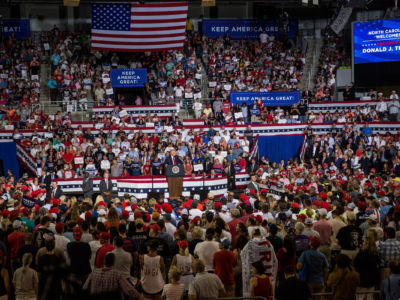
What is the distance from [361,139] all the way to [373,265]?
17009 mm

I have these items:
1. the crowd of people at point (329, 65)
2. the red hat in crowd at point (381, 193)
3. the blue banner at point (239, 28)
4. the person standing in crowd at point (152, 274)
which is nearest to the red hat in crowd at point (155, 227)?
the person standing in crowd at point (152, 274)

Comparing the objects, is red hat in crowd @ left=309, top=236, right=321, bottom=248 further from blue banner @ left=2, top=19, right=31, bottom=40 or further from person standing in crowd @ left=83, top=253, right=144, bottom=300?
blue banner @ left=2, top=19, right=31, bottom=40

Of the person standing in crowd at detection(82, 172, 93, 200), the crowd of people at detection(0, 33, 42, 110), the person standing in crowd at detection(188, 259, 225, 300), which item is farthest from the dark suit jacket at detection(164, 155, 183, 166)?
the person standing in crowd at detection(188, 259, 225, 300)

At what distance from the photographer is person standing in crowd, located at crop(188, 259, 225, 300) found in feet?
26.7

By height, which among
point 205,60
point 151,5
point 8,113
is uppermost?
point 151,5

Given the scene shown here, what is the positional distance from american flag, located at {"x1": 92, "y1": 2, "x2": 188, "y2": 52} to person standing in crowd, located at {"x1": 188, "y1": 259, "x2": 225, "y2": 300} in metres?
25.5

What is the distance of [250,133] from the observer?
87.3 ft

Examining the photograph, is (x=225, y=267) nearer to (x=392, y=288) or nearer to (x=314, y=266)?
(x=314, y=266)

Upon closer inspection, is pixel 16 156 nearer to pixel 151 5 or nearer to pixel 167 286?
pixel 151 5

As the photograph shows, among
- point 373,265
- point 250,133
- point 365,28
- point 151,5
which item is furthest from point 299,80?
point 373,265

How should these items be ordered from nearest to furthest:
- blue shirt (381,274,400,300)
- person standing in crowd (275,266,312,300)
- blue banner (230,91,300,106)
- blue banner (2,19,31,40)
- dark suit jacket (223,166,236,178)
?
person standing in crowd (275,266,312,300) < blue shirt (381,274,400,300) < dark suit jacket (223,166,236,178) < blue banner (230,91,300,106) < blue banner (2,19,31,40)

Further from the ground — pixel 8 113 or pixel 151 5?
pixel 151 5

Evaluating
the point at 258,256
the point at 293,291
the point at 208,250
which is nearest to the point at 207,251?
the point at 208,250

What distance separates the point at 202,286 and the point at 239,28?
30.3m
